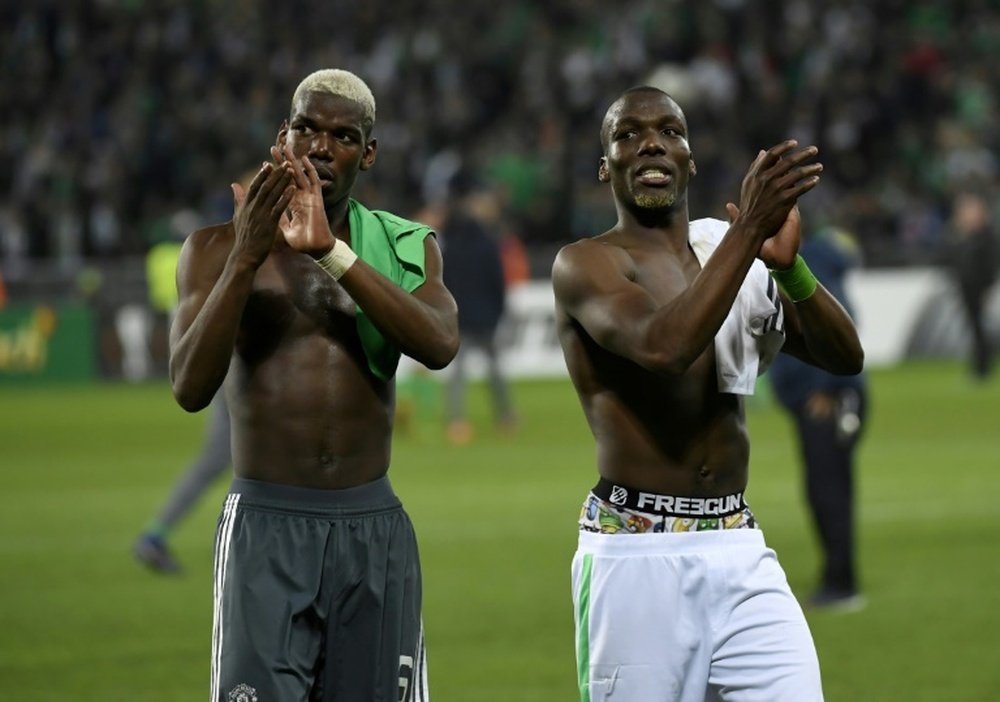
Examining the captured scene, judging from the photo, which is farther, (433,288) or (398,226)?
(398,226)

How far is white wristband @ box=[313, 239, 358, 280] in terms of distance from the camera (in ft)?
14.3

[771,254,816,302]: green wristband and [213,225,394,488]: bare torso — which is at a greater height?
[771,254,816,302]: green wristband

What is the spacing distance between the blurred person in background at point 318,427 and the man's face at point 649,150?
0.58 meters

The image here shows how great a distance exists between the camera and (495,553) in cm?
1185

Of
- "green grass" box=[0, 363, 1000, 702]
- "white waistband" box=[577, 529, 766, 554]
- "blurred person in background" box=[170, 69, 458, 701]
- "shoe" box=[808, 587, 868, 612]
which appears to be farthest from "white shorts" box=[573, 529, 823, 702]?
"shoe" box=[808, 587, 868, 612]

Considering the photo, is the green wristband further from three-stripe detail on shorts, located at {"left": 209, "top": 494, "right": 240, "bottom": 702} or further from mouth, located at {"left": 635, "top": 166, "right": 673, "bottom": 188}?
three-stripe detail on shorts, located at {"left": 209, "top": 494, "right": 240, "bottom": 702}

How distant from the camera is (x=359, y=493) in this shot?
4660 millimetres

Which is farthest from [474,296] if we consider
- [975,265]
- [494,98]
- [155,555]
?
[494,98]

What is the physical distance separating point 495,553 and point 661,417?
279 inches

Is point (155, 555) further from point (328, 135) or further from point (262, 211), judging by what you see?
point (262, 211)

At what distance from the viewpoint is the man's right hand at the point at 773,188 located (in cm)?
437

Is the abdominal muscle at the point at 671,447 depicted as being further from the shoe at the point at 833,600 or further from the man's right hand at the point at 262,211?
the shoe at the point at 833,600

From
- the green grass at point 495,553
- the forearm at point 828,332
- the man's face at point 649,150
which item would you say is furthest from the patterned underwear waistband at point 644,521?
the green grass at point 495,553

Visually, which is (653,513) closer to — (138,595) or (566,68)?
(138,595)
